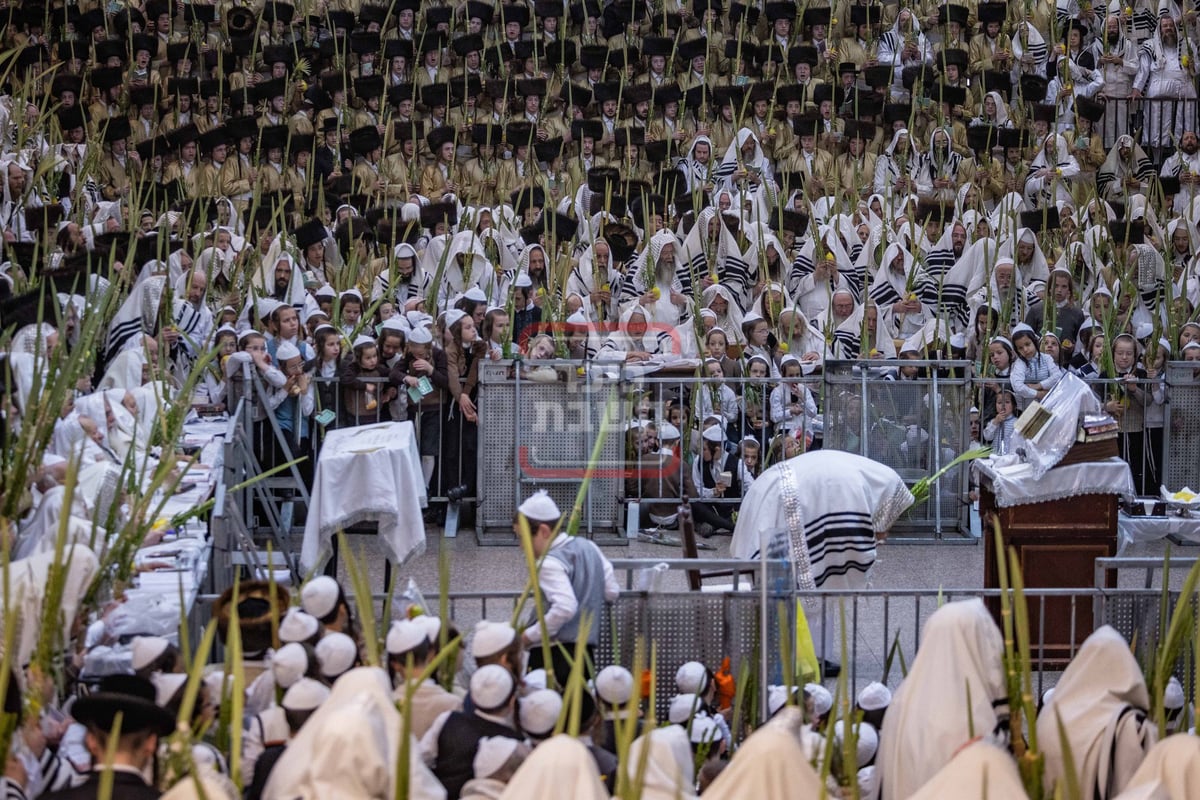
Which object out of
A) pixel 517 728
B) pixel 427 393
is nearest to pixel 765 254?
pixel 427 393

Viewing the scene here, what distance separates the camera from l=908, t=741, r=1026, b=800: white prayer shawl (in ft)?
13.4

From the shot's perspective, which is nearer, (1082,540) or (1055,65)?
(1082,540)

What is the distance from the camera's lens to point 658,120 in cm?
1722

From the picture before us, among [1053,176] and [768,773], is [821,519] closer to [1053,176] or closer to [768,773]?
[768,773]

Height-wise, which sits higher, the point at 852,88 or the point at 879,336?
the point at 852,88

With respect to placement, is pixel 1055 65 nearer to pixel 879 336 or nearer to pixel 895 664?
pixel 879 336

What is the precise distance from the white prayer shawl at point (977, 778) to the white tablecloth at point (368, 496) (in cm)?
422

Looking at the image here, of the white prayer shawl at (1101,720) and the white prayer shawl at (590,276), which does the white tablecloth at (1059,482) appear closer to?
the white prayer shawl at (1101,720)

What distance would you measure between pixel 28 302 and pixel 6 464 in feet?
7.89

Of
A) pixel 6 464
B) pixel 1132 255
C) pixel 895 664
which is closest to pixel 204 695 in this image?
pixel 6 464

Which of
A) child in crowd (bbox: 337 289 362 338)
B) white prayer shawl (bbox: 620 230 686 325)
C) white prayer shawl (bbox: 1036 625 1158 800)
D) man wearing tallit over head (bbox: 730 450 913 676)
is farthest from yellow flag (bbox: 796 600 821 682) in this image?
white prayer shawl (bbox: 620 230 686 325)

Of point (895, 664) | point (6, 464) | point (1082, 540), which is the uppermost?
point (6, 464)

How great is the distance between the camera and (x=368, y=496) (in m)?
8.05

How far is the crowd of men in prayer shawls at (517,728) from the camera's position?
4.08 metres
